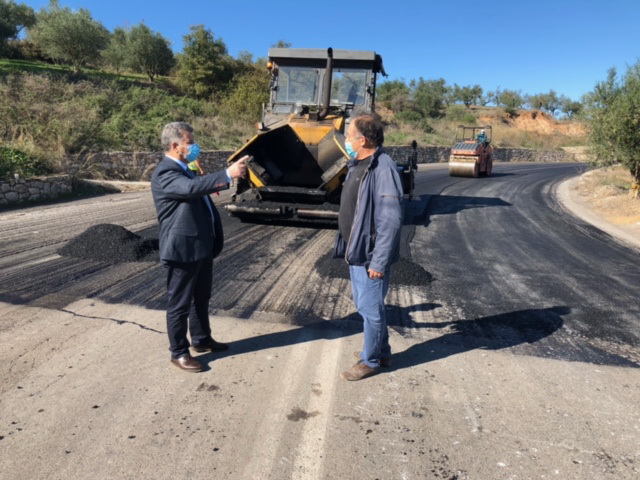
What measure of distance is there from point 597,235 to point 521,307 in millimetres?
5601

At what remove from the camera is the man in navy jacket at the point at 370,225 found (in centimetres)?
303

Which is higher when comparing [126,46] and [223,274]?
[126,46]

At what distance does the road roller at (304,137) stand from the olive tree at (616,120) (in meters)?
7.19

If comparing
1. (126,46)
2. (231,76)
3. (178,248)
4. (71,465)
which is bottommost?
(71,465)

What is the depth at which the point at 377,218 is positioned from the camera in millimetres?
3076

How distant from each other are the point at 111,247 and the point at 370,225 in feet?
14.2

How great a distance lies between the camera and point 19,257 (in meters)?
5.97

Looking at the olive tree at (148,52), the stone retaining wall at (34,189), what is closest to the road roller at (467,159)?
the stone retaining wall at (34,189)

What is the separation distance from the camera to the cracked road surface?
246 cm

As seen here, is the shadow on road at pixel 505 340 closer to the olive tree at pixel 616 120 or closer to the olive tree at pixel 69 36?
the olive tree at pixel 616 120

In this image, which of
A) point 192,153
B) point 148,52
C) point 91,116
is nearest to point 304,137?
point 192,153

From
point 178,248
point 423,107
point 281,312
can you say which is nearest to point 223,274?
point 281,312

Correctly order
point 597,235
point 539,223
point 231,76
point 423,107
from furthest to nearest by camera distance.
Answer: point 423,107 < point 231,76 < point 539,223 < point 597,235

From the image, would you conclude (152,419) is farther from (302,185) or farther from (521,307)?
(302,185)
